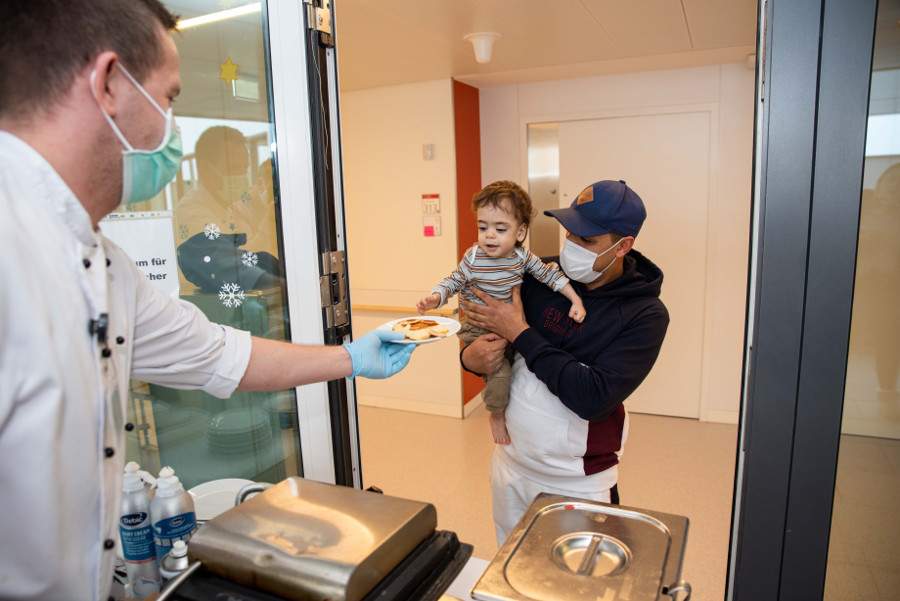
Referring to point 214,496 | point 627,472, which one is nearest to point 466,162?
point 627,472

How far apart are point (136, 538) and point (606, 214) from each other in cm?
141

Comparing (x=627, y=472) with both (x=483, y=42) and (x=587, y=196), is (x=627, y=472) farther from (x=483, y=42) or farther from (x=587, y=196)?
(x=483, y=42)

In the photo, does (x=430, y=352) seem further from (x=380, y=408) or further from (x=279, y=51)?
(x=279, y=51)

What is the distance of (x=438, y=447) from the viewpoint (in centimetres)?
398

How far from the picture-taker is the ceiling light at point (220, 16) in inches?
58.8

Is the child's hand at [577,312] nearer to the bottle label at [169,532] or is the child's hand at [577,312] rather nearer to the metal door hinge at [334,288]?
the metal door hinge at [334,288]

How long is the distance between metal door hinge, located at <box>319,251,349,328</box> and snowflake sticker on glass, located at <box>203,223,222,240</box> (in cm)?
29

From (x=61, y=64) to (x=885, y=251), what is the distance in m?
1.59

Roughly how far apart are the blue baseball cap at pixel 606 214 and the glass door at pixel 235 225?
0.77m

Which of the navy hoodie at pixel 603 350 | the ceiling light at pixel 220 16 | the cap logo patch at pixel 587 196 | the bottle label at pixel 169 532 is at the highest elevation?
the ceiling light at pixel 220 16

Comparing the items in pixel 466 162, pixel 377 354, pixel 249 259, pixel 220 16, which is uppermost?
pixel 220 16

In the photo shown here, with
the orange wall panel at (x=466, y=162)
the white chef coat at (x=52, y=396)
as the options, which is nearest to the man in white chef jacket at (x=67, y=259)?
the white chef coat at (x=52, y=396)

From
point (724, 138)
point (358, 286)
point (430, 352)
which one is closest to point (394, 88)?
point (358, 286)

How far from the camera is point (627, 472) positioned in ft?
11.5
